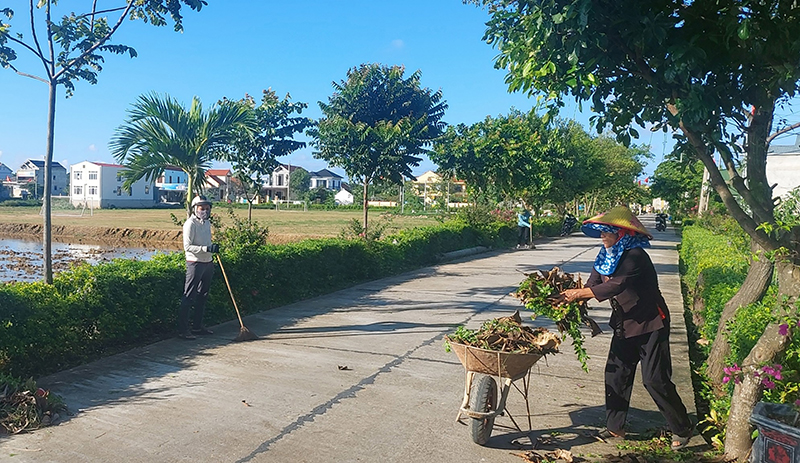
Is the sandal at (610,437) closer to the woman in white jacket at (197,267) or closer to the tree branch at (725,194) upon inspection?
the tree branch at (725,194)

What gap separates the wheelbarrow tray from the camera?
174 inches

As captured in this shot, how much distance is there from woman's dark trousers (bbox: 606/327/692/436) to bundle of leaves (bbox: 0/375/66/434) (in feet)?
13.8

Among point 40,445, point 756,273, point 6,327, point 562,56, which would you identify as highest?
point 562,56

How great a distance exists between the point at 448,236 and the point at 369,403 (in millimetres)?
14742

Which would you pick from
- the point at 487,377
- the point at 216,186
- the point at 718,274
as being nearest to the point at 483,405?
the point at 487,377

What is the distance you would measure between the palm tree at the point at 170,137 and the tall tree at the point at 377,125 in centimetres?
543

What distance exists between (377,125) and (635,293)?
1103 centimetres

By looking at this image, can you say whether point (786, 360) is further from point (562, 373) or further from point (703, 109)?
point (562, 373)

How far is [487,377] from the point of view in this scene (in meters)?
4.63

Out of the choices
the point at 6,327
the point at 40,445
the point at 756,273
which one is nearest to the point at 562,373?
the point at 756,273

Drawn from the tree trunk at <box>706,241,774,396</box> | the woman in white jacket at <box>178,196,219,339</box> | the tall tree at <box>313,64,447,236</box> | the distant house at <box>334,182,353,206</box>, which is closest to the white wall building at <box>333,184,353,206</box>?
the distant house at <box>334,182,353,206</box>

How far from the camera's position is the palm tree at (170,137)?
919 centimetres

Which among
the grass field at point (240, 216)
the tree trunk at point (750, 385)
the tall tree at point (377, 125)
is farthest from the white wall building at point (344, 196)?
the tree trunk at point (750, 385)

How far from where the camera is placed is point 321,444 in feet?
15.2
